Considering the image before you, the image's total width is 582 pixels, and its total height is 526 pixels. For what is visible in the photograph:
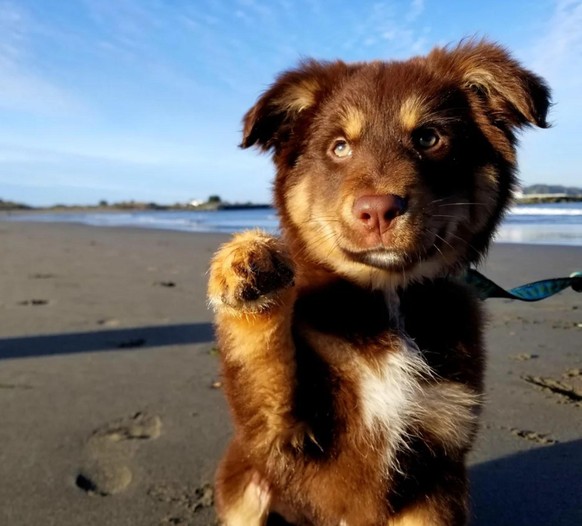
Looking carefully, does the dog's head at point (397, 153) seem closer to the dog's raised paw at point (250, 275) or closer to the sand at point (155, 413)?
the dog's raised paw at point (250, 275)


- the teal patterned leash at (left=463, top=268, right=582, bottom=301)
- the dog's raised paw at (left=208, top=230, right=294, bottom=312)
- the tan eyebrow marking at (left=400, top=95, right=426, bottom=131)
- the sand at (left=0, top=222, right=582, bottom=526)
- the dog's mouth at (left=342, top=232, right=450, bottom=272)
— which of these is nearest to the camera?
the dog's raised paw at (left=208, top=230, right=294, bottom=312)

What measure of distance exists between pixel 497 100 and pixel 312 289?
123cm

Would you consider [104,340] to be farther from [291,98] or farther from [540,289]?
[540,289]

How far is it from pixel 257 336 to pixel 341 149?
1.01 meters

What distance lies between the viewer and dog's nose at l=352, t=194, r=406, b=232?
6.75 feet

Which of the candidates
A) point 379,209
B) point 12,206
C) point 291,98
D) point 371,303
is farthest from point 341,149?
point 12,206

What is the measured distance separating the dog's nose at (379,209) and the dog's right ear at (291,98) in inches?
29.3

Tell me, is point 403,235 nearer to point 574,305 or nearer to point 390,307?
point 390,307

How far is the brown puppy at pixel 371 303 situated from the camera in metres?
2.01

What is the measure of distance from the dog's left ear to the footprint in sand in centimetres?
236

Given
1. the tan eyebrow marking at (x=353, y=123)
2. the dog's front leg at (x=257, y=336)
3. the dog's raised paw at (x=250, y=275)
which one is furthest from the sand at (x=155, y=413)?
the tan eyebrow marking at (x=353, y=123)

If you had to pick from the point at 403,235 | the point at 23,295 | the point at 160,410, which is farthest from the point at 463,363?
the point at 23,295

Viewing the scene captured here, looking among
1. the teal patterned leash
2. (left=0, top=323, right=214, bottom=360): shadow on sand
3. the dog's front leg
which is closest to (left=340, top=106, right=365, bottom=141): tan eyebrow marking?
the dog's front leg

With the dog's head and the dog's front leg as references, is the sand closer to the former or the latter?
the dog's front leg
